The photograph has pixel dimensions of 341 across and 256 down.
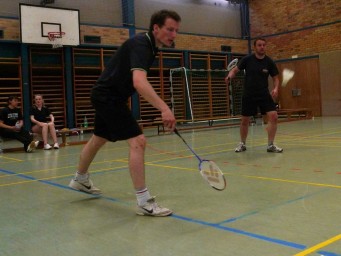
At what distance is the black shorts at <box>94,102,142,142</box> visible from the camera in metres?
3.58

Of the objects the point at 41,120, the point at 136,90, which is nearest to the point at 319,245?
the point at 136,90

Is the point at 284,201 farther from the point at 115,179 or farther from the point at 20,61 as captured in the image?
the point at 20,61

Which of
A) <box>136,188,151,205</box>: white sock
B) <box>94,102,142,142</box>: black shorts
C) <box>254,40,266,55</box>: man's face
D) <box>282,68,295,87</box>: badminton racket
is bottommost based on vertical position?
<box>136,188,151,205</box>: white sock

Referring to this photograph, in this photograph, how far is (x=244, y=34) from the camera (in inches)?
859

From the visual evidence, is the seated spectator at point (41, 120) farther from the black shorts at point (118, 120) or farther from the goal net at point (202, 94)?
the goal net at point (202, 94)

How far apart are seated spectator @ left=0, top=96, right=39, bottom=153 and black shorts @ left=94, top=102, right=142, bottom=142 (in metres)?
6.18

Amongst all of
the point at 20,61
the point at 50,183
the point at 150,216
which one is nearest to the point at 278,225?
the point at 150,216

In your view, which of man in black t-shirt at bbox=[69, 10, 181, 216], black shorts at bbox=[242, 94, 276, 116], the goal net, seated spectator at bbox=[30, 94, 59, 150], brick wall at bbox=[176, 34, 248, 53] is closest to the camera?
man in black t-shirt at bbox=[69, 10, 181, 216]

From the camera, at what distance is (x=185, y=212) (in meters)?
3.51

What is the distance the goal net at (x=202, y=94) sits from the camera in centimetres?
1877

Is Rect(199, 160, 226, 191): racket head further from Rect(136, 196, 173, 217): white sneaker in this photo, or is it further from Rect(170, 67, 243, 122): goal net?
Rect(170, 67, 243, 122): goal net

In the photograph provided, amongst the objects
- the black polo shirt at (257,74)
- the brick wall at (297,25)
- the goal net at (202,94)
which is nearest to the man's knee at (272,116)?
the black polo shirt at (257,74)

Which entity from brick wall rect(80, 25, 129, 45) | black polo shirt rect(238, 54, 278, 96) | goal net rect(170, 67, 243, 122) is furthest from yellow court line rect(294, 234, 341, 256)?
goal net rect(170, 67, 243, 122)

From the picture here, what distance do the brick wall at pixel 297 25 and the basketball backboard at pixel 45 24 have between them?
11.0 metres
